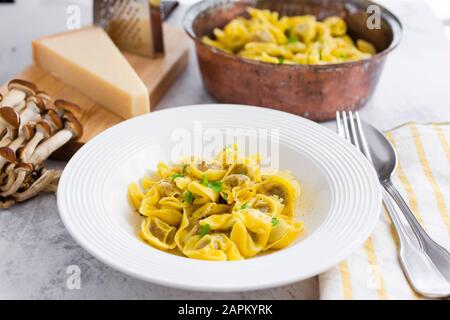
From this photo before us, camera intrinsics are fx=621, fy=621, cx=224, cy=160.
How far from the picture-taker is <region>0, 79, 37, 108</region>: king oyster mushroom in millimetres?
2221

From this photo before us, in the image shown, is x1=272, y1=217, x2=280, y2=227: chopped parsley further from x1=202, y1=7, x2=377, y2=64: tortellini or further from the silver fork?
x1=202, y1=7, x2=377, y2=64: tortellini

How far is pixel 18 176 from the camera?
1.99 m

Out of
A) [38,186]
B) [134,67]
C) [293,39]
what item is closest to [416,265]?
[38,186]

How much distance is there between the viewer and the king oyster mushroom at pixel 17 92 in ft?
7.29

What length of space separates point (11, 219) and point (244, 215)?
31.1 inches

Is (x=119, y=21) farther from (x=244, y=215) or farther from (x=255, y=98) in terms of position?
(x=244, y=215)

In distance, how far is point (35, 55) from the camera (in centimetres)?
284

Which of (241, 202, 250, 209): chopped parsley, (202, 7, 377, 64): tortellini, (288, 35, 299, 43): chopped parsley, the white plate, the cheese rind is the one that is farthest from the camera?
(288, 35, 299, 43): chopped parsley

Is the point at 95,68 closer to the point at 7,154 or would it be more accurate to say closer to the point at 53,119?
the point at 53,119

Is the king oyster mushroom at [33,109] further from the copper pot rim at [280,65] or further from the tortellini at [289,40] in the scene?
the tortellini at [289,40]

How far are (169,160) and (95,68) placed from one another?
703mm

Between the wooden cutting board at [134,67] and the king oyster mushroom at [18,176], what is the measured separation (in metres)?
0.31

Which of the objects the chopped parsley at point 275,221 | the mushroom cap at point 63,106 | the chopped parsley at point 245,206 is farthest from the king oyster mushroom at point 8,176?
the chopped parsley at point 275,221

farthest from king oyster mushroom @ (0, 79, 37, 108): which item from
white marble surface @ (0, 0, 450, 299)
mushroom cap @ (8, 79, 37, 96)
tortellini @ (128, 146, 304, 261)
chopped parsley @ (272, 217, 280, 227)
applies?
chopped parsley @ (272, 217, 280, 227)
